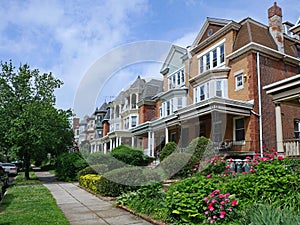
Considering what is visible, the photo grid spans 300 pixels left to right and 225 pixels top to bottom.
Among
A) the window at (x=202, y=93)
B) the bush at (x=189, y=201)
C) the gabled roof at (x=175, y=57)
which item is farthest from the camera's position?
the gabled roof at (x=175, y=57)

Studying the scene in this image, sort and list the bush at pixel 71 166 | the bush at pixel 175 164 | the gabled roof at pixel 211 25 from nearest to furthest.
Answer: the bush at pixel 175 164 < the bush at pixel 71 166 < the gabled roof at pixel 211 25

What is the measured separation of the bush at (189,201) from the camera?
225 inches

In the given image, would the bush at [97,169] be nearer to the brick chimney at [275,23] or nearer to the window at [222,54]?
the window at [222,54]

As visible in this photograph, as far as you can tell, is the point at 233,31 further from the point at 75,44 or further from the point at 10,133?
the point at 10,133

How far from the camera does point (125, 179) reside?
34.7 ft

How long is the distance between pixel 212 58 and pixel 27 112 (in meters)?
13.8

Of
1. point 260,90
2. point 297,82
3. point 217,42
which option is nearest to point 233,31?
point 217,42

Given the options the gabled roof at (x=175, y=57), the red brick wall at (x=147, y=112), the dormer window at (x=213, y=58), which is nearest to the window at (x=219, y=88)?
the dormer window at (x=213, y=58)

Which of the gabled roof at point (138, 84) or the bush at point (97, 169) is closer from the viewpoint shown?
the bush at point (97, 169)

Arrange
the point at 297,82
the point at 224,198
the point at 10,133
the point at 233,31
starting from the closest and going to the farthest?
the point at 224,198
the point at 297,82
the point at 10,133
the point at 233,31

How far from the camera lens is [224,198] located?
221 inches

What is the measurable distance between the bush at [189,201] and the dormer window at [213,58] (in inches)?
590

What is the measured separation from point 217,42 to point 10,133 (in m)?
15.9

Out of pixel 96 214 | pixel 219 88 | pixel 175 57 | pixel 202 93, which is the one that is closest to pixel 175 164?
pixel 96 214
